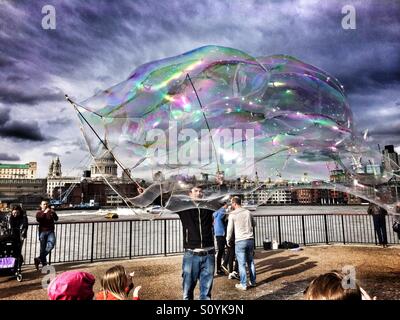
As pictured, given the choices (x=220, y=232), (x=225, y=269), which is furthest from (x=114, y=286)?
(x=225, y=269)

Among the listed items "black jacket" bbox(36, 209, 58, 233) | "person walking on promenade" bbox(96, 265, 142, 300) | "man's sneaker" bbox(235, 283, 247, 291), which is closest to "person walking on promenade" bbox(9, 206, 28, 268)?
"black jacket" bbox(36, 209, 58, 233)

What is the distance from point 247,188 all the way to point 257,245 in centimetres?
709

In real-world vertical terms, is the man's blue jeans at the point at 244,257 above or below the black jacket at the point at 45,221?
below

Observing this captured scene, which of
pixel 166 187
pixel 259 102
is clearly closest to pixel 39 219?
pixel 166 187

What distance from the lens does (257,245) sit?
1205 cm

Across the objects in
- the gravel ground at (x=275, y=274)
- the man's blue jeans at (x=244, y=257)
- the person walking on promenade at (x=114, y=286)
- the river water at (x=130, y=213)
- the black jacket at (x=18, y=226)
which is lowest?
the river water at (x=130, y=213)

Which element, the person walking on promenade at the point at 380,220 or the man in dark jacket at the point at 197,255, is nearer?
the man in dark jacket at the point at 197,255

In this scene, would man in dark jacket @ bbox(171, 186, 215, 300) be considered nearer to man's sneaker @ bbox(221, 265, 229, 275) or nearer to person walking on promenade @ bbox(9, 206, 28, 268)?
man's sneaker @ bbox(221, 265, 229, 275)

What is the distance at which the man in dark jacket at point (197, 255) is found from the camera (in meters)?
3.96

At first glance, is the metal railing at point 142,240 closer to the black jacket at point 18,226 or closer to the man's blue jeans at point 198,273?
the black jacket at point 18,226

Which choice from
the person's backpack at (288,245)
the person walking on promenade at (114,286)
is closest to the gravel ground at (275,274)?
the person's backpack at (288,245)

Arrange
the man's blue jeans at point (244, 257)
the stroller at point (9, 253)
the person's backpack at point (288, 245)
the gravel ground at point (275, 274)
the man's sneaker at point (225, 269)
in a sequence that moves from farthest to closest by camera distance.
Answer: the person's backpack at point (288, 245) → the man's sneaker at point (225, 269) → the stroller at point (9, 253) → the man's blue jeans at point (244, 257) → the gravel ground at point (275, 274)

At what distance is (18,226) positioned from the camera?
756cm
